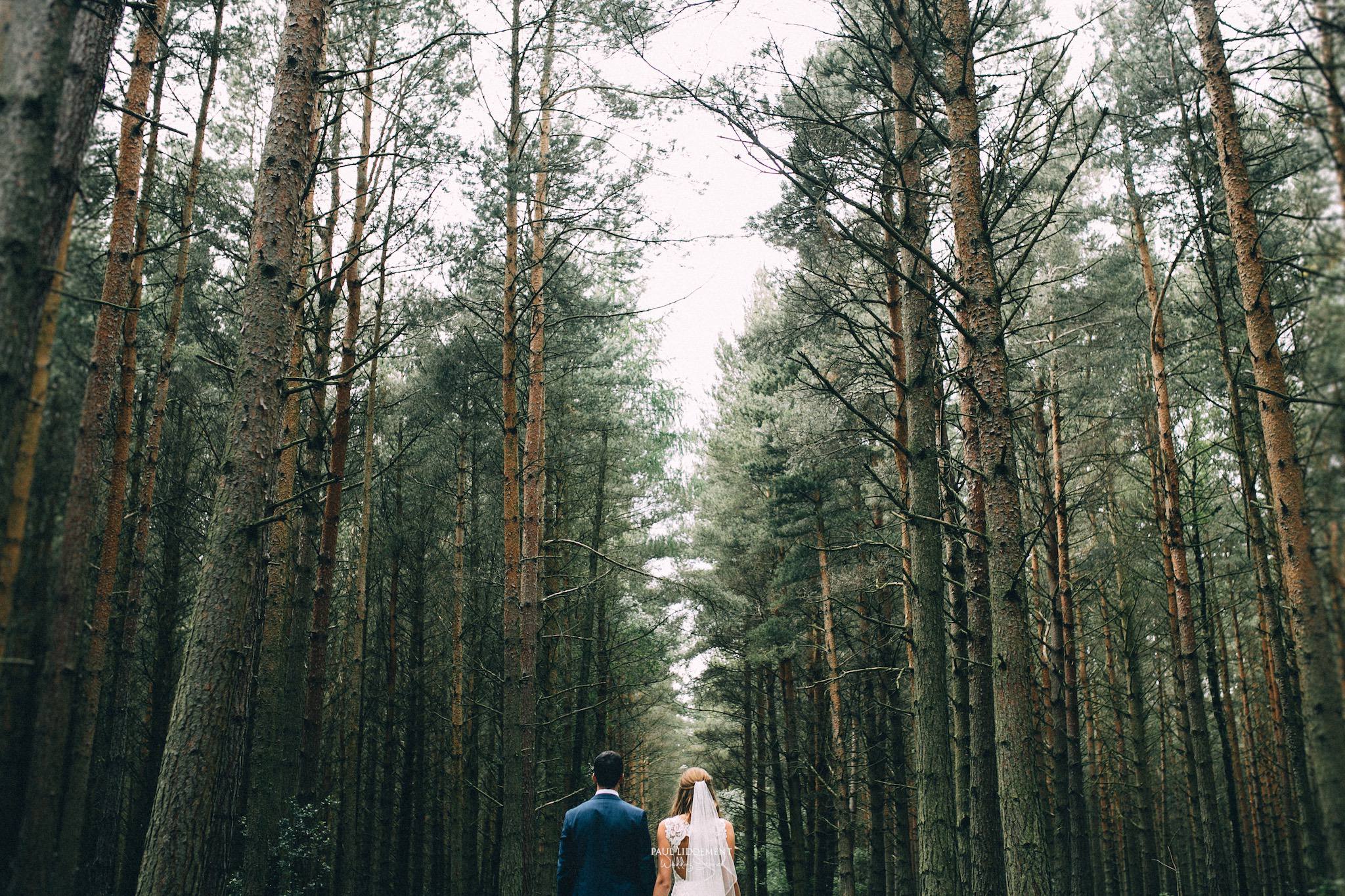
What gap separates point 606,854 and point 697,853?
1220 millimetres

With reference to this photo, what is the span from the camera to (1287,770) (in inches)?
386

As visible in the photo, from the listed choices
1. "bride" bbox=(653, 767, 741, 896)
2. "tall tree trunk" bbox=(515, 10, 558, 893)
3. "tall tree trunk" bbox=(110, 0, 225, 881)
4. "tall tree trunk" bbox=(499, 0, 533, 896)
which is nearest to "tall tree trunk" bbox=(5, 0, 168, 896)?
"bride" bbox=(653, 767, 741, 896)

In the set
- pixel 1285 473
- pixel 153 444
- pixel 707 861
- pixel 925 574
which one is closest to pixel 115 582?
pixel 153 444

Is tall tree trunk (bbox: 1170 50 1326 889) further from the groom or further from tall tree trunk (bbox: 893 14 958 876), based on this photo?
the groom

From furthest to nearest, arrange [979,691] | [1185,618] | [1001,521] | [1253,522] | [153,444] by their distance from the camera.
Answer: [1185,618]
[1253,522]
[153,444]
[979,691]
[1001,521]

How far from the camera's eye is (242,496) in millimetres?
3939

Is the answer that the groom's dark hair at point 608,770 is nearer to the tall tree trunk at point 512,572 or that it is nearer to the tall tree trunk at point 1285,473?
the tall tree trunk at point 512,572

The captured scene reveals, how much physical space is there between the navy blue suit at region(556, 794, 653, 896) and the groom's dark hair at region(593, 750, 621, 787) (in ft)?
0.49

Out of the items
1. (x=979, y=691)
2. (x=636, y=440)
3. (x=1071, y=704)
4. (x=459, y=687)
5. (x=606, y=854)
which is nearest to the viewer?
(x=606, y=854)

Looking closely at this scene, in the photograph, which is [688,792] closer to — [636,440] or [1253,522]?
[1253,522]

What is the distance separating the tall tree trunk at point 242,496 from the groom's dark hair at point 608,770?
6.70 ft

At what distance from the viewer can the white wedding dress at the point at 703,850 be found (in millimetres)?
5309

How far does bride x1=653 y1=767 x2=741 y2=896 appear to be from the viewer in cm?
529

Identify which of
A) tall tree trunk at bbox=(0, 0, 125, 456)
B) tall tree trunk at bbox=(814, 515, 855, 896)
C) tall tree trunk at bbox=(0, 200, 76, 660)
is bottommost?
tall tree trunk at bbox=(814, 515, 855, 896)
